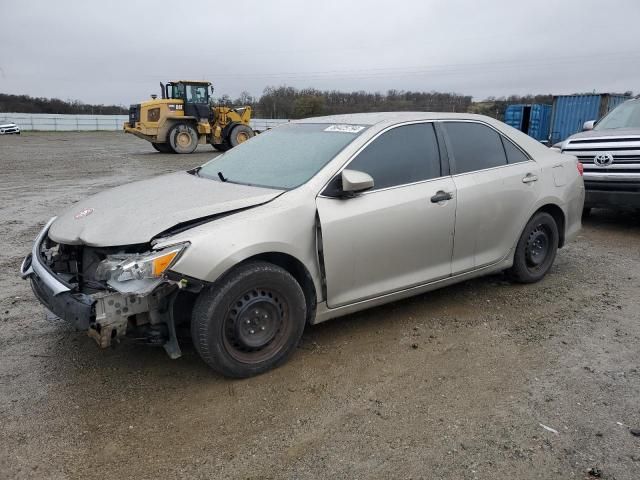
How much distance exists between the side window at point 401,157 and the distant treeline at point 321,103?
4.17ft

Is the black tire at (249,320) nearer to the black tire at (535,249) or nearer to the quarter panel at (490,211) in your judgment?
the quarter panel at (490,211)

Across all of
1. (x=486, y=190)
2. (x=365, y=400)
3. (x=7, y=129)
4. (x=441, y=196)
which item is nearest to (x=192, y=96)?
(x=486, y=190)

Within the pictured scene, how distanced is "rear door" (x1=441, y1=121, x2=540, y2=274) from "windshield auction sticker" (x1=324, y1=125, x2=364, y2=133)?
0.80 meters

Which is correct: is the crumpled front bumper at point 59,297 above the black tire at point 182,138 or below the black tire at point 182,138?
below

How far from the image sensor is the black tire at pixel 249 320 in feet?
10.2

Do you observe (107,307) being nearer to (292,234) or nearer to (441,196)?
(292,234)

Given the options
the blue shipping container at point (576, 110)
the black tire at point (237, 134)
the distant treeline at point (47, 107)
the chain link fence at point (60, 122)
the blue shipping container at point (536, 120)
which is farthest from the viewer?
the distant treeline at point (47, 107)

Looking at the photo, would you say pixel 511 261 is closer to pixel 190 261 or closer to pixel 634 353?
pixel 634 353

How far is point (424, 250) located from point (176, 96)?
20.9 metres

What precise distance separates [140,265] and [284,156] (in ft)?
5.12

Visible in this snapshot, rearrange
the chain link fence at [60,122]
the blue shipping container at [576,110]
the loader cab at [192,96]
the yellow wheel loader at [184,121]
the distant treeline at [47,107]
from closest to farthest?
the blue shipping container at [576,110] → the yellow wheel loader at [184,121] → the loader cab at [192,96] → the chain link fence at [60,122] → the distant treeline at [47,107]

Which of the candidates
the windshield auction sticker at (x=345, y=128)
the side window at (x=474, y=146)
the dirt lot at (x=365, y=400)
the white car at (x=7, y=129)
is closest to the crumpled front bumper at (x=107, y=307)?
the dirt lot at (x=365, y=400)

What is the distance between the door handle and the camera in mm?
4031

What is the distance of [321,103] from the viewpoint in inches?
1029
